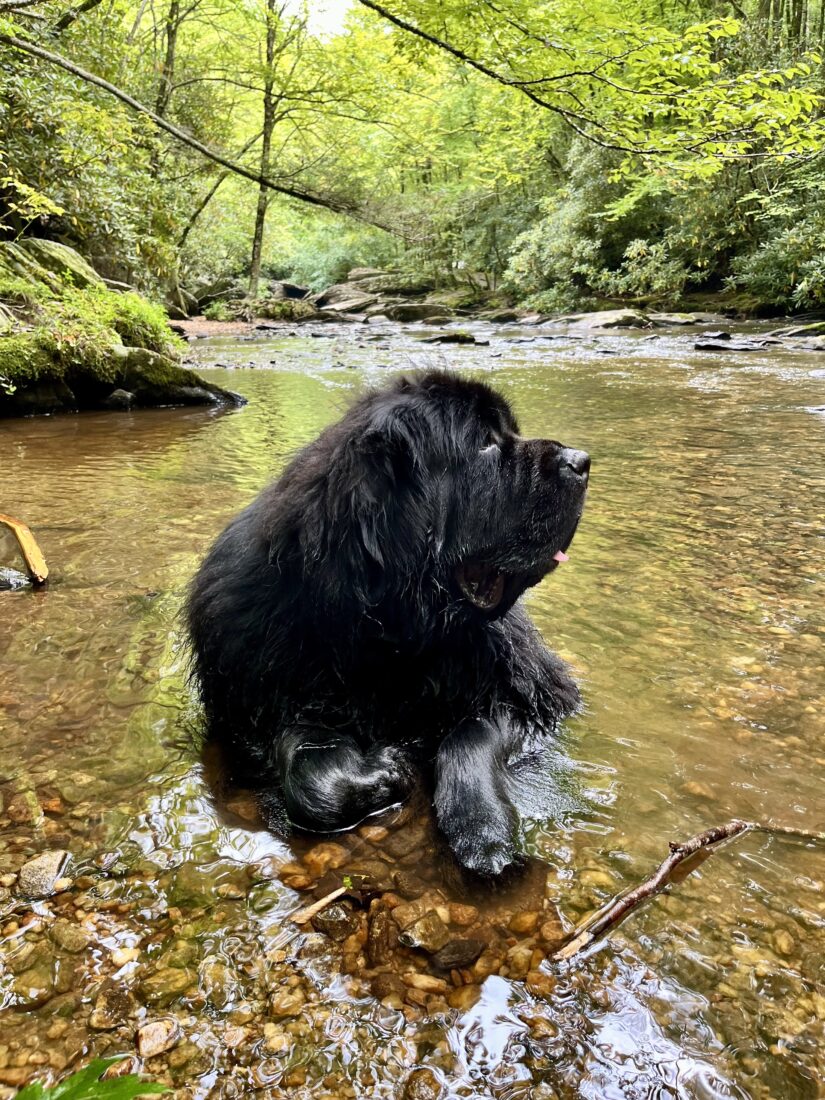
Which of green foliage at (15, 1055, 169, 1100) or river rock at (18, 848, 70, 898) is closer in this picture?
green foliage at (15, 1055, 169, 1100)

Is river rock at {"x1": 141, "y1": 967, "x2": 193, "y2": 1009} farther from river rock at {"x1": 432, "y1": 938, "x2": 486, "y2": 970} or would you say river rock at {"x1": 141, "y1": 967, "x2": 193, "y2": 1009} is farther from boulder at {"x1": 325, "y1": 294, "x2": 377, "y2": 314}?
boulder at {"x1": 325, "y1": 294, "x2": 377, "y2": 314}

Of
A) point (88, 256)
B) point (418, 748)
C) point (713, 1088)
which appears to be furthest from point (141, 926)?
point (88, 256)

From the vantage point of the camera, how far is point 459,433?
2.33 m

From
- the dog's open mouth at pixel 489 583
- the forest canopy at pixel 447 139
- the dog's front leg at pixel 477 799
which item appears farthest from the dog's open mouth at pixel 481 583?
the forest canopy at pixel 447 139

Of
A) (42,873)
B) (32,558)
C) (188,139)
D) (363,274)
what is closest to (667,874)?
(42,873)

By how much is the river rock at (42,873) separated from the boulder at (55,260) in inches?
388

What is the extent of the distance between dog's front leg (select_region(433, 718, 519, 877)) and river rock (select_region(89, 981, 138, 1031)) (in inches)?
31.2

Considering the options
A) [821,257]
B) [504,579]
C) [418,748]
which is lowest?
[418,748]

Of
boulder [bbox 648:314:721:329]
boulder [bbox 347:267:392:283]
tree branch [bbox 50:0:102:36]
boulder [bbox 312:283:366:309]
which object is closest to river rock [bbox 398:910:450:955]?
tree branch [bbox 50:0:102:36]

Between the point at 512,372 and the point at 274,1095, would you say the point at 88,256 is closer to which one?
the point at 512,372

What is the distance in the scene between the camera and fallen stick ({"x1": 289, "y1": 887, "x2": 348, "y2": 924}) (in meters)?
1.64

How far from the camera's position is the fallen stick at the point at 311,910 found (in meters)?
1.64

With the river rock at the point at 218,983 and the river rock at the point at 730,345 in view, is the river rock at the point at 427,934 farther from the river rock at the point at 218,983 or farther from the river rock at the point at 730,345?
the river rock at the point at 730,345

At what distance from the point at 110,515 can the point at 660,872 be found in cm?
415
